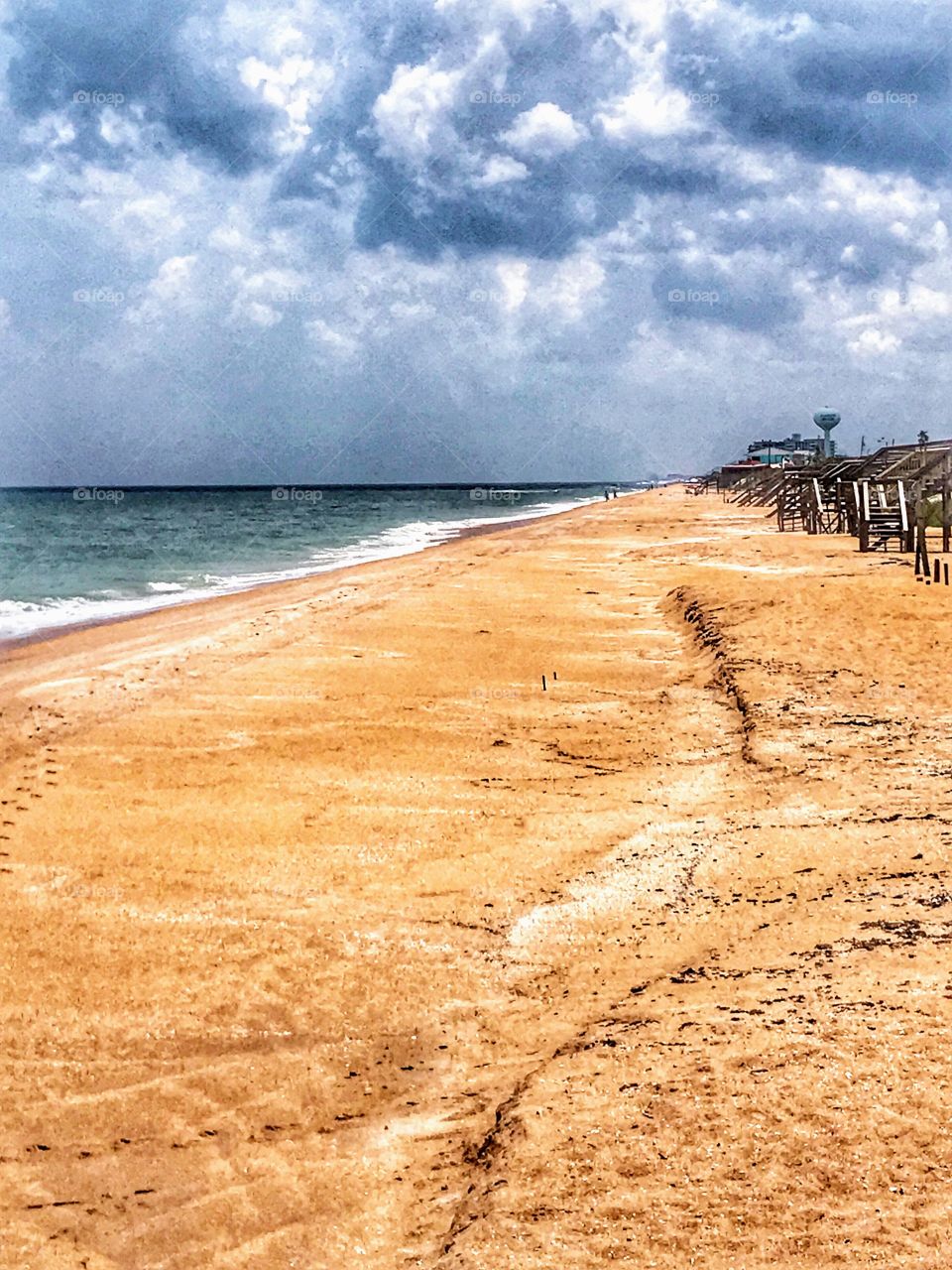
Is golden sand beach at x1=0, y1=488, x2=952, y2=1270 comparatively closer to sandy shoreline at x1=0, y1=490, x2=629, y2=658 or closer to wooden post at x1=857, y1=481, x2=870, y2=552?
sandy shoreline at x1=0, y1=490, x2=629, y2=658

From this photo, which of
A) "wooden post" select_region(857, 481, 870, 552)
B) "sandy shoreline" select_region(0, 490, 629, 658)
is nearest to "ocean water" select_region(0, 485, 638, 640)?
"sandy shoreline" select_region(0, 490, 629, 658)

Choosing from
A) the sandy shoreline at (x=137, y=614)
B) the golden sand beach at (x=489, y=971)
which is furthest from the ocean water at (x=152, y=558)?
the golden sand beach at (x=489, y=971)

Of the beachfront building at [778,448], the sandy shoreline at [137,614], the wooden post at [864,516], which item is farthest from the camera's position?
the beachfront building at [778,448]

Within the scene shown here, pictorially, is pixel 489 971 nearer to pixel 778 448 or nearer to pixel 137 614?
pixel 137 614

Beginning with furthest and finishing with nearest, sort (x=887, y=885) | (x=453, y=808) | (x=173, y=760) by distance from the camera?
(x=173, y=760), (x=453, y=808), (x=887, y=885)

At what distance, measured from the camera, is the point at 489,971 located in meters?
6.30

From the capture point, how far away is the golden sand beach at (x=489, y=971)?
4137 mm

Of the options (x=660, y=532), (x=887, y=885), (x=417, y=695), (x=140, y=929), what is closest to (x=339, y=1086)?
(x=140, y=929)

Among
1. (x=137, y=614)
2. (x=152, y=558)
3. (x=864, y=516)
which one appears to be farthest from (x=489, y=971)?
Answer: (x=152, y=558)

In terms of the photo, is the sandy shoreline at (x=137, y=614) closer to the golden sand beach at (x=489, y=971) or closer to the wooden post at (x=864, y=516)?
the golden sand beach at (x=489, y=971)

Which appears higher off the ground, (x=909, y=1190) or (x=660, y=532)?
(x=660, y=532)

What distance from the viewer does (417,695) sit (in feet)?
43.8

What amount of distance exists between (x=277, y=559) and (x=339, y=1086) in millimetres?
40697

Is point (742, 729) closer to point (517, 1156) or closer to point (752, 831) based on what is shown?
point (752, 831)
